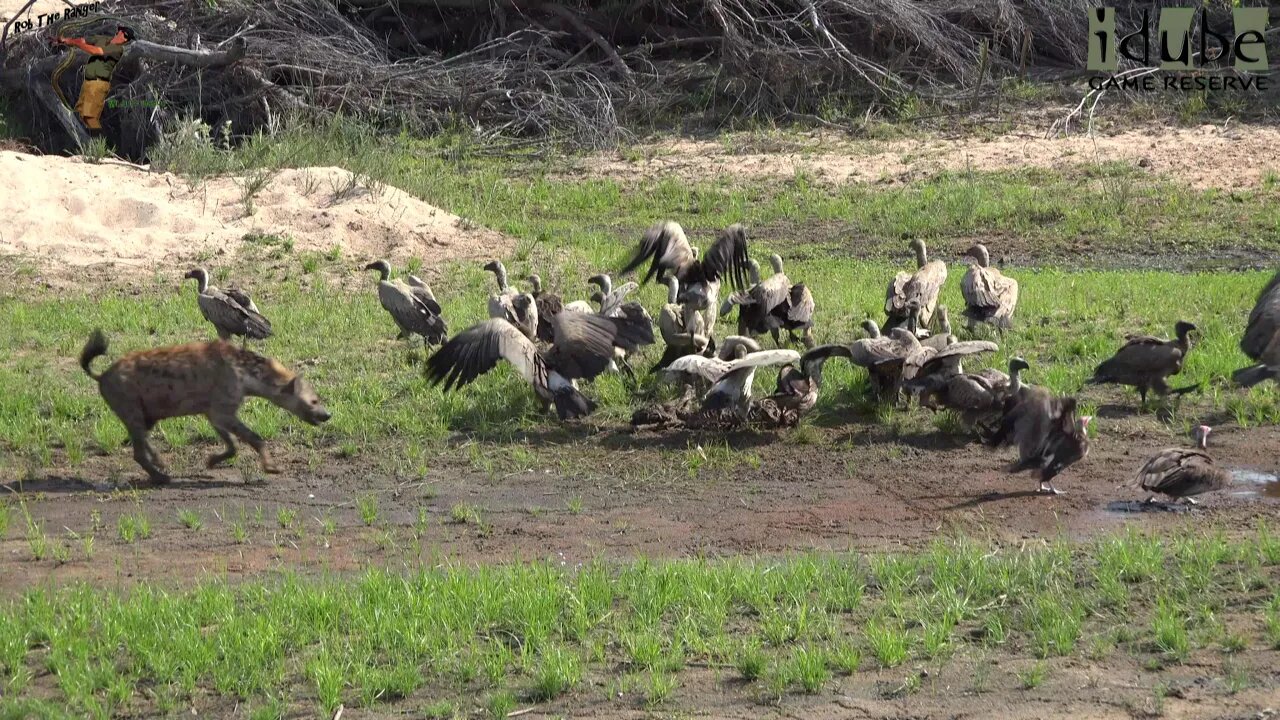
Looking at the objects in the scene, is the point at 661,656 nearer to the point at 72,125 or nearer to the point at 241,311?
the point at 241,311

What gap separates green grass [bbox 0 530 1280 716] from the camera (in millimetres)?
5914

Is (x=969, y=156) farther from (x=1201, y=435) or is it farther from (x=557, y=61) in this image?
(x=1201, y=435)

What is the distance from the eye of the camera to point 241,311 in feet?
36.5

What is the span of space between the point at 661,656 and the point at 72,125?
1572cm

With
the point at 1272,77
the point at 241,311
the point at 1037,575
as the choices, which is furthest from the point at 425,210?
the point at 1272,77

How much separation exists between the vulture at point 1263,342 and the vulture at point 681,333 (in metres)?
3.54

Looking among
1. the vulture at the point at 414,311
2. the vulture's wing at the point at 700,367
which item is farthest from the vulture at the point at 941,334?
the vulture at the point at 414,311

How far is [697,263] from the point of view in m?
11.4

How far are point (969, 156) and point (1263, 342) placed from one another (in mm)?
9269

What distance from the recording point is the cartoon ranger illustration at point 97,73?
19.9 meters

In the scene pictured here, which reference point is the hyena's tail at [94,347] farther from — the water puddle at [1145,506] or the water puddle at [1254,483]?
the water puddle at [1254,483]

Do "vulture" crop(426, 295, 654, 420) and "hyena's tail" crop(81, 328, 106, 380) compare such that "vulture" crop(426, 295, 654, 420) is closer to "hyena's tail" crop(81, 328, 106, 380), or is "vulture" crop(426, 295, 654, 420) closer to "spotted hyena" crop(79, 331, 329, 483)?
"spotted hyena" crop(79, 331, 329, 483)

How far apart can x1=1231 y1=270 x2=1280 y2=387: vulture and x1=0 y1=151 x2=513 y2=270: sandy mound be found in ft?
24.8

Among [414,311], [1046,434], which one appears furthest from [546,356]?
[1046,434]
